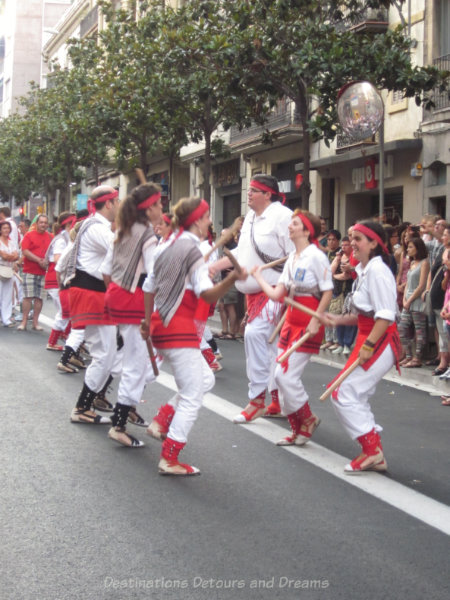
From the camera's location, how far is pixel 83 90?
29.1 meters

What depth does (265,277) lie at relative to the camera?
8203mm

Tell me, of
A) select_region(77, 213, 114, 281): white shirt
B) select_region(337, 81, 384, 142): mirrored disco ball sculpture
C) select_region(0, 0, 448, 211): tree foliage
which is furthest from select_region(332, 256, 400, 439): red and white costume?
select_region(0, 0, 448, 211): tree foliage

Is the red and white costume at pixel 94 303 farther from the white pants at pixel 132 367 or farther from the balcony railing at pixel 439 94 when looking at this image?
the balcony railing at pixel 439 94

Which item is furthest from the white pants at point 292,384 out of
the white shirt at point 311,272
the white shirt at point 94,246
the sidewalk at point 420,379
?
the sidewalk at point 420,379

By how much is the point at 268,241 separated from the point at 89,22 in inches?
1875

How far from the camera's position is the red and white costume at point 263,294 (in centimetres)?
809

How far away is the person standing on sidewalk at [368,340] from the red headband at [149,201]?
1367 millimetres

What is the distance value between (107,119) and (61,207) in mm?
34182

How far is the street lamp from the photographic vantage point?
535 inches

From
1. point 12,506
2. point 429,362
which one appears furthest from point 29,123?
point 12,506

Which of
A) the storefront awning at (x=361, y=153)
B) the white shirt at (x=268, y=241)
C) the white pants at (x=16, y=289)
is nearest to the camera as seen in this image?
the white shirt at (x=268, y=241)

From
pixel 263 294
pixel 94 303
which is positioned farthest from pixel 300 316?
pixel 94 303

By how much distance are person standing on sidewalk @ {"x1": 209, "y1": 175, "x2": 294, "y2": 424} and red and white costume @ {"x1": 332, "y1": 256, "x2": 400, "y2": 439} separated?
70.6 inches

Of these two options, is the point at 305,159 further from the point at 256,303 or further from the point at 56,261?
the point at 256,303
